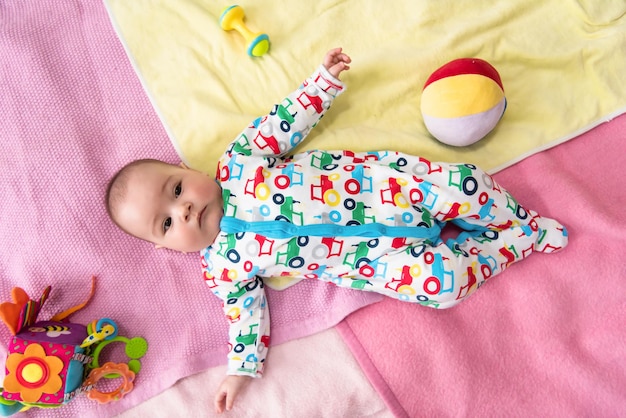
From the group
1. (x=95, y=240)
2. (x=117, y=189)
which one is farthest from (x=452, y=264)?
(x=95, y=240)

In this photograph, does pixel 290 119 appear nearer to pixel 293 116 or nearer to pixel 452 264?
pixel 293 116

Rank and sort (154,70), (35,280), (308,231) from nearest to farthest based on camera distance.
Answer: (308,231) < (35,280) < (154,70)

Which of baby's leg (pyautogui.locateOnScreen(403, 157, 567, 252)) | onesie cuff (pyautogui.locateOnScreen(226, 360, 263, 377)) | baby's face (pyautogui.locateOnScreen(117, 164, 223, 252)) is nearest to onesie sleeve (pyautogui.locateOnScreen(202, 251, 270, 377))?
onesie cuff (pyautogui.locateOnScreen(226, 360, 263, 377))

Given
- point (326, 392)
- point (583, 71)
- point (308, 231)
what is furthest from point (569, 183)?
point (326, 392)

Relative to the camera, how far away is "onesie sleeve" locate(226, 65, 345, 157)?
146 cm

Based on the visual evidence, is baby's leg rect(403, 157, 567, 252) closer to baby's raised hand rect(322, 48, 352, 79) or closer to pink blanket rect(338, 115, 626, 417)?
pink blanket rect(338, 115, 626, 417)

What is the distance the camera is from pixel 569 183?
1.54 metres

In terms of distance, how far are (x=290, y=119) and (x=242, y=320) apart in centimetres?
57

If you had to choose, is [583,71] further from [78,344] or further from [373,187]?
[78,344]

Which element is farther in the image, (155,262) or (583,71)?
(583,71)

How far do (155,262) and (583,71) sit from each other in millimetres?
1432

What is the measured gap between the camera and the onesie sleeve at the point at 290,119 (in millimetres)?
1458

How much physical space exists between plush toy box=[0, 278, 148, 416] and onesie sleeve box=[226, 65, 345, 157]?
62cm

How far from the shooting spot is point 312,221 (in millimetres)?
1371
